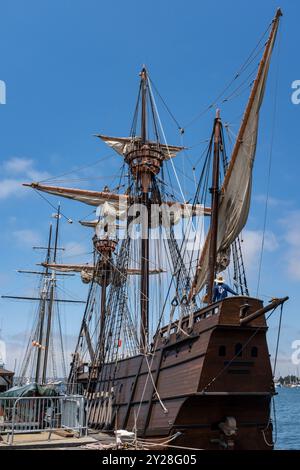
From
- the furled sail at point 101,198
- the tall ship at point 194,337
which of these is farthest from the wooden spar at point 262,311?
the furled sail at point 101,198

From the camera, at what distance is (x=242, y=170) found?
19188 millimetres

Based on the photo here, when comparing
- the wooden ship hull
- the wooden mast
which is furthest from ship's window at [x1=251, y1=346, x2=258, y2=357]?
the wooden mast

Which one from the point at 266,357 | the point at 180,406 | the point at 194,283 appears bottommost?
the point at 180,406

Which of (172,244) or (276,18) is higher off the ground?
(276,18)

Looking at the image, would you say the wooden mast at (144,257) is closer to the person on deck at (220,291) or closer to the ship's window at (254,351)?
the person on deck at (220,291)

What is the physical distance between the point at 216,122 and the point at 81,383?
20027 mm

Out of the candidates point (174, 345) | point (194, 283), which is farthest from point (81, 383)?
point (174, 345)

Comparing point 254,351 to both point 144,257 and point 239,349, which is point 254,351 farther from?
point 144,257

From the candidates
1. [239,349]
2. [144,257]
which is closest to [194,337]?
[239,349]

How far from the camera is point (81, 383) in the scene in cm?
3269

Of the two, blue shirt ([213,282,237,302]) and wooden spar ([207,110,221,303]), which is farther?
wooden spar ([207,110,221,303])

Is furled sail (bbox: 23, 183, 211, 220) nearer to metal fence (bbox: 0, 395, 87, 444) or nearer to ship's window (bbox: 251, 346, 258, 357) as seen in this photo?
metal fence (bbox: 0, 395, 87, 444)

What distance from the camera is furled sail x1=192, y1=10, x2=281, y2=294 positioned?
18.9m
